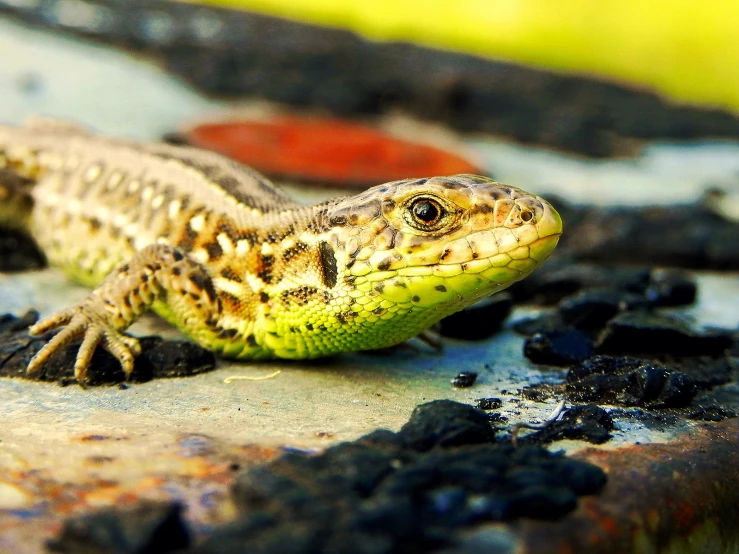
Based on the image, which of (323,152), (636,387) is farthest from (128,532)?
Answer: (323,152)

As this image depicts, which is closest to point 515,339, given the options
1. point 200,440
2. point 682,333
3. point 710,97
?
point 682,333

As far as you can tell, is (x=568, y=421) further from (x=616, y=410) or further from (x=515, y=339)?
(x=515, y=339)

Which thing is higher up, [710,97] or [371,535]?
[710,97]

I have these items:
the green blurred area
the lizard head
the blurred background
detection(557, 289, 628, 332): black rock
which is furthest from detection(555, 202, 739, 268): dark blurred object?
the green blurred area

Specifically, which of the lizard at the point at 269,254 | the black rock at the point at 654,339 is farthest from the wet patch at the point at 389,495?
the black rock at the point at 654,339

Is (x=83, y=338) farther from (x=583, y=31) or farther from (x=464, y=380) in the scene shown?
(x=583, y=31)

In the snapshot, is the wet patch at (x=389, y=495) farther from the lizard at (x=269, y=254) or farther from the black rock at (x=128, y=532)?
the lizard at (x=269, y=254)

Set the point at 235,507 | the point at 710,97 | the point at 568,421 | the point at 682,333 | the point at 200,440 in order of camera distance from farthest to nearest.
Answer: the point at 710,97 → the point at 682,333 → the point at 568,421 → the point at 200,440 → the point at 235,507
